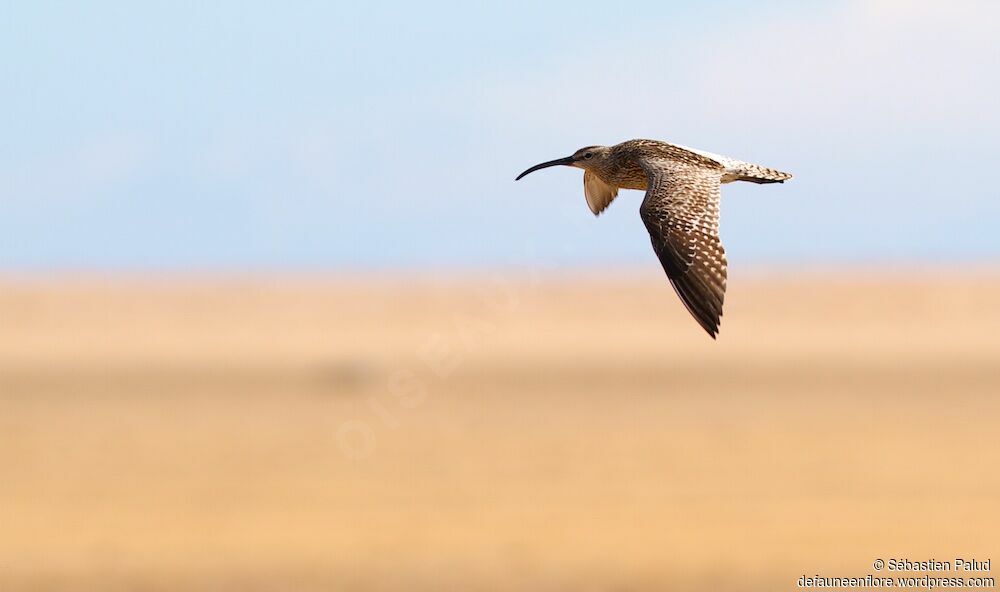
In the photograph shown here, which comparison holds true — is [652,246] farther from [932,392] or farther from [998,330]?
[998,330]

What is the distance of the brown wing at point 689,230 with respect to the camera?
5951mm

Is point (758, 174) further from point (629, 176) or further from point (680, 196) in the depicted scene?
point (629, 176)

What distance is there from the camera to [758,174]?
7.05 meters

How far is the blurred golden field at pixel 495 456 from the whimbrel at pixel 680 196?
643 millimetres

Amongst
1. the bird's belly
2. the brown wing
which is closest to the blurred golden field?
the brown wing

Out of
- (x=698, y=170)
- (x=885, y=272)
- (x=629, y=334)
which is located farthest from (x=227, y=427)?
(x=885, y=272)

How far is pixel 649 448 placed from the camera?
52.0m

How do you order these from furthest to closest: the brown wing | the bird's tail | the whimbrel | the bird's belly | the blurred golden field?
the blurred golden field → the bird's belly → the bird's tail → the whimbrel → the brown wing

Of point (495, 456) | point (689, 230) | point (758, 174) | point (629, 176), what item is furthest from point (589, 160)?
point (495, 456)

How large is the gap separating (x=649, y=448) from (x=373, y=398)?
19784 mm

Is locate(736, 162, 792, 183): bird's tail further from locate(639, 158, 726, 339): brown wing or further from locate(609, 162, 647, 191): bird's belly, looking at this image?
locate(609, 162, 647, 191): bird's belly

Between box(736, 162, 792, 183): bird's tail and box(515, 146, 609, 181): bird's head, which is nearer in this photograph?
box(736, 162, 792, 183): bird's tail

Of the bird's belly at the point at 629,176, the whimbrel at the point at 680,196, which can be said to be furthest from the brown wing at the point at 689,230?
the bird's belly at the point at 629,176

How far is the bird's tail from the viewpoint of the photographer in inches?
271
